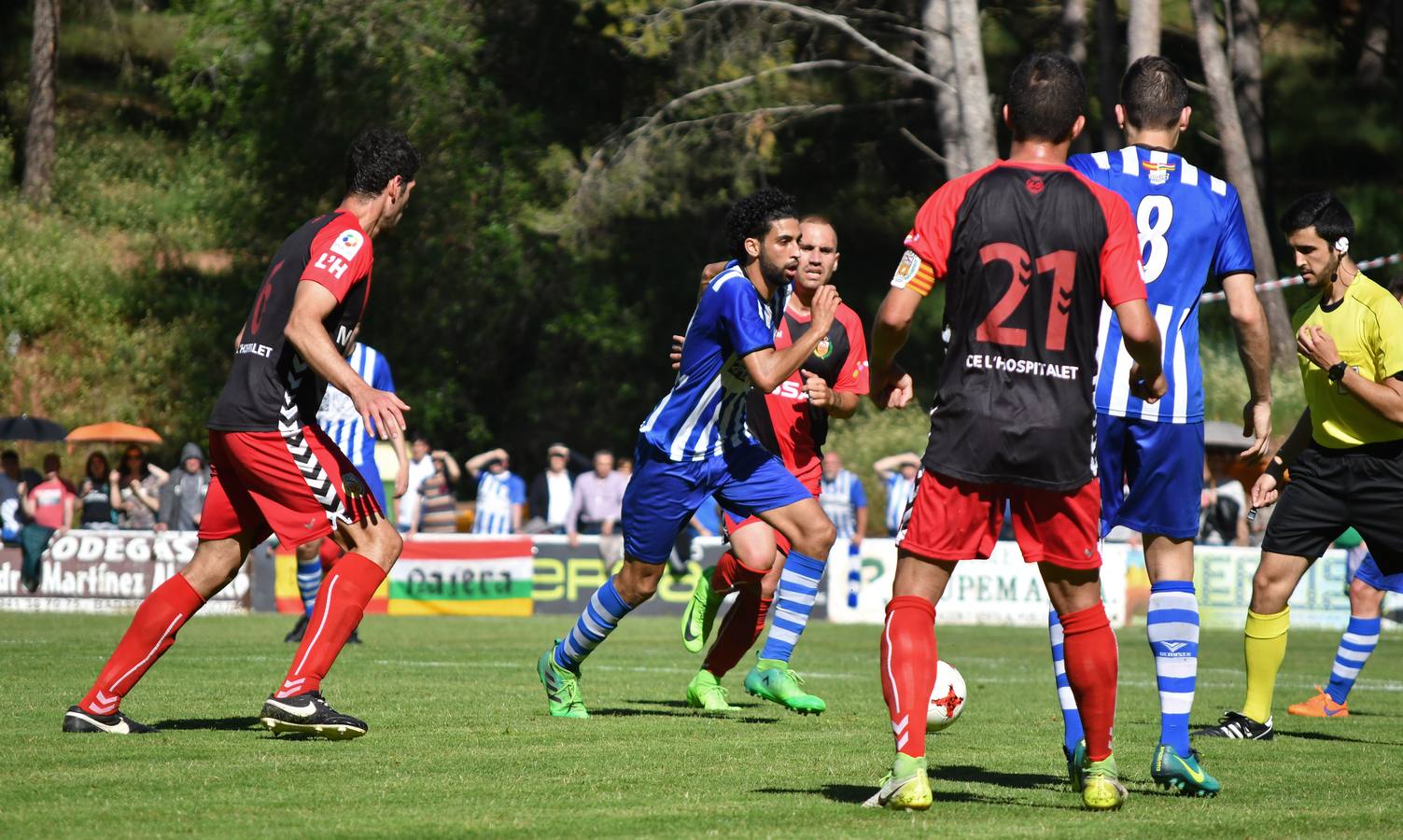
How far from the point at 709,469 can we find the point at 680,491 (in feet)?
0.59

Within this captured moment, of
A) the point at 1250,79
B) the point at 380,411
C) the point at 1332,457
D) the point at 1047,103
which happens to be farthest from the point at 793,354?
the point at 1250,79

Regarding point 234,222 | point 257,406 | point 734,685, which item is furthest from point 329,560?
point 234,222

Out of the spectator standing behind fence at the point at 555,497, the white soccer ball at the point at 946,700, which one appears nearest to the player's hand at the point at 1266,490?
the white soccer ball at the point at 946,700

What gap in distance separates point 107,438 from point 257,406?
69.1 feet

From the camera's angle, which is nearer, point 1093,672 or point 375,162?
point 1093,672

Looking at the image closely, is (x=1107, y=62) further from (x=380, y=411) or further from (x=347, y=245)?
(x=380, y=411)

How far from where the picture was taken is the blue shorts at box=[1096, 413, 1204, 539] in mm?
6207

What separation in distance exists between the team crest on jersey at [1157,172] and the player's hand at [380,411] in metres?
2.71

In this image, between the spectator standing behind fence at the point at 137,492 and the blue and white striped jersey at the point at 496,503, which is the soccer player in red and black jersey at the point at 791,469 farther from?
the spectator standing behind fence at the point at 137,492

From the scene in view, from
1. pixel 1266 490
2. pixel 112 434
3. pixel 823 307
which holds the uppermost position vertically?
pixel 823 307

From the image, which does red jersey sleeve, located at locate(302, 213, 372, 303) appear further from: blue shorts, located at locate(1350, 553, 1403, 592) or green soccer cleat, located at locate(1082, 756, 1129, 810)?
blue shorts, located at locate(1350, 553, 1403, 592)

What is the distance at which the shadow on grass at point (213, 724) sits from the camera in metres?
7.41

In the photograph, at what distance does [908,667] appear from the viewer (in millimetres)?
5422

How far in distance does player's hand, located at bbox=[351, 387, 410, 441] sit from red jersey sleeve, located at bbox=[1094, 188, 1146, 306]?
2.47 m
